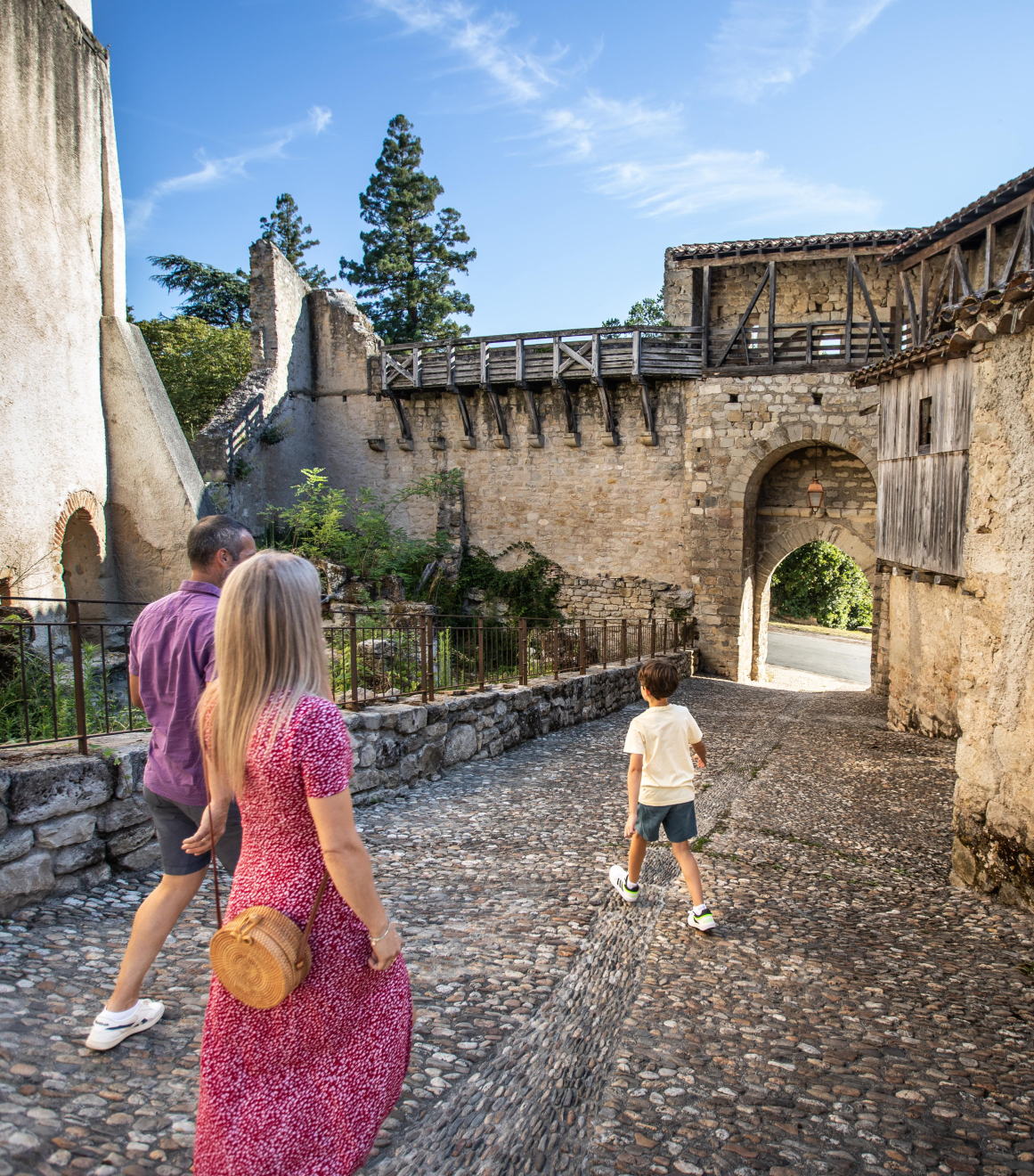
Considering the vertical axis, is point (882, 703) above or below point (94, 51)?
below

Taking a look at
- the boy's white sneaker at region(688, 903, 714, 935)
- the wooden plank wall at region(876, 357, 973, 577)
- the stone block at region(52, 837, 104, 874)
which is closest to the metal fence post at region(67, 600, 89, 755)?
the stone block at region(52, 837, 104, 874)

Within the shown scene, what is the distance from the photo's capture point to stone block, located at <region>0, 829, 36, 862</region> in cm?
329

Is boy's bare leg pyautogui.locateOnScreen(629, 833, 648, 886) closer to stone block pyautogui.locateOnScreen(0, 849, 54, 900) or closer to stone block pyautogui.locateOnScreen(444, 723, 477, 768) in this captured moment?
stone block pyautogui.locateOnScreen(0, 849, 54, 900)

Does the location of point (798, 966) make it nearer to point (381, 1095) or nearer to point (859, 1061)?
point (859, 1061)

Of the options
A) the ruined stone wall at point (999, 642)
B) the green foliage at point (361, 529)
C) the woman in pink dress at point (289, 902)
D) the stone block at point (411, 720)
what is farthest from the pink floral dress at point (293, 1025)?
the green foliage at point (361, 529)

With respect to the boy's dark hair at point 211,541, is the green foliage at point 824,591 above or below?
below

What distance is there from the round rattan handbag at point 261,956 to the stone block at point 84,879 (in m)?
2.41

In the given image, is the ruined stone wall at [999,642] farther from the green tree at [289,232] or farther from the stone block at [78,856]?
the green tree at [289,232]

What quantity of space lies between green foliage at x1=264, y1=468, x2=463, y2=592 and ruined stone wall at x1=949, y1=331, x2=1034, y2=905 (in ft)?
40.7

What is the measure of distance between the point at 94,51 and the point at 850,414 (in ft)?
42.1

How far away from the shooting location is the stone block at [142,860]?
3.78 meters

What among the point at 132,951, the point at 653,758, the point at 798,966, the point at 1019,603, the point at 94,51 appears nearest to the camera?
the point at 132,951

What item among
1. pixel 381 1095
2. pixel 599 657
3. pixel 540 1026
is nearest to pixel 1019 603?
pixel 540 1026

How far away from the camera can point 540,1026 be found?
2783mm
